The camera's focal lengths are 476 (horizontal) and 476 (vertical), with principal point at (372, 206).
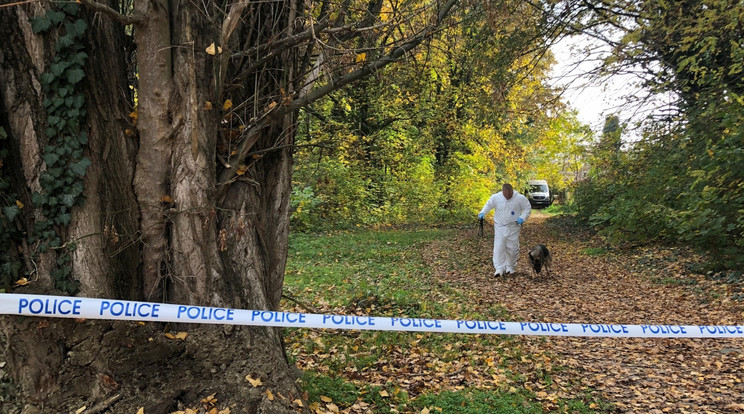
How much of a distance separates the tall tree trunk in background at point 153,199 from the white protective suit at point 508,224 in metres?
6.57

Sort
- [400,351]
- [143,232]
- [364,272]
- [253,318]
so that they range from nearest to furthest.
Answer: [253,318]
[143,232]
[400,351]
[364,272]

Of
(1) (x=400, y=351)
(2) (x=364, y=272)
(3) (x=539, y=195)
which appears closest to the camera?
(1) (x=400, y=351)

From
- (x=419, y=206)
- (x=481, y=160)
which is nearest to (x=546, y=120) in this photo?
(x=481, y=160)

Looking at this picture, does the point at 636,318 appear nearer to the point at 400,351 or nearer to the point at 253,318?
the point at 400,351

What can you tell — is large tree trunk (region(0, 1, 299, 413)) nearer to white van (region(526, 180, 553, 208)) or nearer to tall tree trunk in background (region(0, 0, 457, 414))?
tall tree trunk in background (region(0, 0, 457, 414))

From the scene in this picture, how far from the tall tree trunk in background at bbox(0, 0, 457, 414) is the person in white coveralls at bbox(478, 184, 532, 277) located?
6.55m

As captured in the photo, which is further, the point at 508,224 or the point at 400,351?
the point at 508,224

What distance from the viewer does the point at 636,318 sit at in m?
7.38

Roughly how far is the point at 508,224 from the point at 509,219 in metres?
0.11

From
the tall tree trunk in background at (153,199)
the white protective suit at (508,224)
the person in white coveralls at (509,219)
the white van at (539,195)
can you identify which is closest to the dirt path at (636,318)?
the white protective suit at (508,224)

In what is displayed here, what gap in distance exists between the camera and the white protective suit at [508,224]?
9898 mm

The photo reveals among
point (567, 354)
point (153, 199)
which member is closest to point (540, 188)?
point (567, 354)

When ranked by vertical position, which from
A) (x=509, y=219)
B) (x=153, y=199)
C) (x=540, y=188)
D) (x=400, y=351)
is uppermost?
(x=540, y=188)

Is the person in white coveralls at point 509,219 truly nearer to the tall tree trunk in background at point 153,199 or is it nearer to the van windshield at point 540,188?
the tall tree trunk in background at point 153,199
